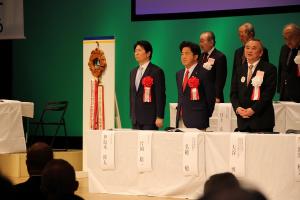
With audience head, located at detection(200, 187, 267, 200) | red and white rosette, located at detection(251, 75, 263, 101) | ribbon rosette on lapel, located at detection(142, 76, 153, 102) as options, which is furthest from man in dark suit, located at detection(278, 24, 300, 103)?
audience head, located at detection(200, 187, 267, 200)

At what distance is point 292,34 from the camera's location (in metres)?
6.27

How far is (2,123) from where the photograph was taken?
688 centimetres

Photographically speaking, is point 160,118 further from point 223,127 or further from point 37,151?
point 37,151

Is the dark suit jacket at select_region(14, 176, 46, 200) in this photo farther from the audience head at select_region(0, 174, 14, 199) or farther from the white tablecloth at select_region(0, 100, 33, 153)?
the white tablecloth at select_region(0, 100, 33, 153)

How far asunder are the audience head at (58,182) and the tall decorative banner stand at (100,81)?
4.57 meters

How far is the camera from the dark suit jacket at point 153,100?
18.8ft

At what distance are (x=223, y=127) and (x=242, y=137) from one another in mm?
1830

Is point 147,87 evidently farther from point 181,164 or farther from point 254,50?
point 254,50

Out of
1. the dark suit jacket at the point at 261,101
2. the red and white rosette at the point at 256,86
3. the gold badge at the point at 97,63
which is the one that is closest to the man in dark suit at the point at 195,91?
the dark suit jacket at the point at 261,101

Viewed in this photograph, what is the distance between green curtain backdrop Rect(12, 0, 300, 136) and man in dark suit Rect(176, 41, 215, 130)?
8.57ft

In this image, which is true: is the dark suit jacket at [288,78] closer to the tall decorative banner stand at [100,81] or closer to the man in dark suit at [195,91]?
the man in dark suit at [195,91]

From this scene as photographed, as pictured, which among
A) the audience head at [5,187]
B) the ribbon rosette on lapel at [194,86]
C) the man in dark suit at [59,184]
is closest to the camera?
the audience head at [5,187]

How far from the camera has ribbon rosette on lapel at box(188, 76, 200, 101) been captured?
17.7ft

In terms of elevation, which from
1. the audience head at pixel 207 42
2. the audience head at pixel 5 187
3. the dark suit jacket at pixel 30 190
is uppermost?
the audience head at pixel 207 42
